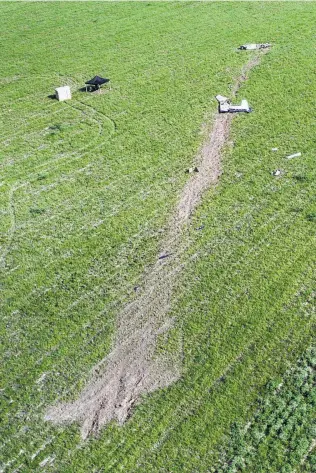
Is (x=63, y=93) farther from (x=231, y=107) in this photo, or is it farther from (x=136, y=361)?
(x=136, y=361)

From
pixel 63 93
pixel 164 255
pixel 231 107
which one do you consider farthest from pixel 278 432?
pixel 63 93

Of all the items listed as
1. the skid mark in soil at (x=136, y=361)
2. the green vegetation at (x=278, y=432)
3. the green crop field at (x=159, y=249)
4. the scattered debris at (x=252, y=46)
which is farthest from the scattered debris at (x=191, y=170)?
the scattered debris at (x=252, y=46)

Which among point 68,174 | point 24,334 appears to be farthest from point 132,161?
point 24,334

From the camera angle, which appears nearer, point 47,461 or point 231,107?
point 47,461

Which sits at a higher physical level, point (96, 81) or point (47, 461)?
point (96, 81)

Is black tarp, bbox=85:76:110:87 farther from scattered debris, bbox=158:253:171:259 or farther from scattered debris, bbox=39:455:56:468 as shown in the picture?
scattered debris, bbox=39:455:56:468

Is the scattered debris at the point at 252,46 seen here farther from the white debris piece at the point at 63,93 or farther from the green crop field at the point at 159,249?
the white debris piece at the point at 63,93
